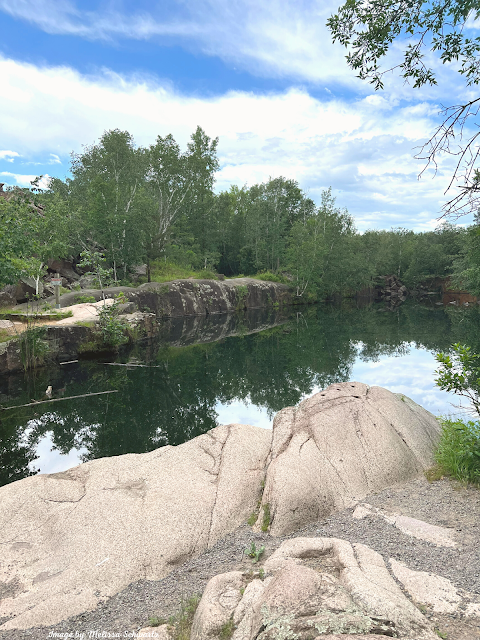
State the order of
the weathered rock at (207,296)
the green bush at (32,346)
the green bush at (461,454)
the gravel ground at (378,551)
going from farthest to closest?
the weathered rock at (207,296) < the green bush at (32,346) < the green bush at (461,454) < the gravel ground at (378,551)

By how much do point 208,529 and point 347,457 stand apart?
7.64ft

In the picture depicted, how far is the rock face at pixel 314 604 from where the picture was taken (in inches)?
104

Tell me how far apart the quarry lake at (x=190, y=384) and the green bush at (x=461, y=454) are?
4.89 m

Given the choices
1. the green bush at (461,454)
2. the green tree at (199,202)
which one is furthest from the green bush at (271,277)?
the green bush at (461,454)

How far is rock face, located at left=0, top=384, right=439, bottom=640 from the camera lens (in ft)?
→ 11.0

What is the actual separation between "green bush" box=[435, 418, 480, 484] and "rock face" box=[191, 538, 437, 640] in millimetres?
2718

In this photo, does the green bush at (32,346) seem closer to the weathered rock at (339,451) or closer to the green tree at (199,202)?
the weathered rock at (339,451)

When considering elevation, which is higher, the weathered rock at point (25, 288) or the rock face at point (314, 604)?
the weathered rock at point (25, 288)

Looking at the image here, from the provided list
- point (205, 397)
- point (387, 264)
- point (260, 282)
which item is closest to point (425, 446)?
point (205, 397)

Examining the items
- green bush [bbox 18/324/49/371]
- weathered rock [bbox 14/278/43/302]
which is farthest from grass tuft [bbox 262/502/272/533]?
weathered rock [bbox 14/278/43/302]

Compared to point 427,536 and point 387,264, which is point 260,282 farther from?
point 427,536

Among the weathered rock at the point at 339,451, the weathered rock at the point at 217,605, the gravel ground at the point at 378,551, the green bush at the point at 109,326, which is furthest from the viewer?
the green bush at the point at 109,326

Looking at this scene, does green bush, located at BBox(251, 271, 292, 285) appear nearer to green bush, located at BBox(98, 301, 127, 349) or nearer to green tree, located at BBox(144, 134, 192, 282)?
green tree, located at BBox(144, 134, 192, 282)

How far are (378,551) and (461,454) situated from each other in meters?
2.41
